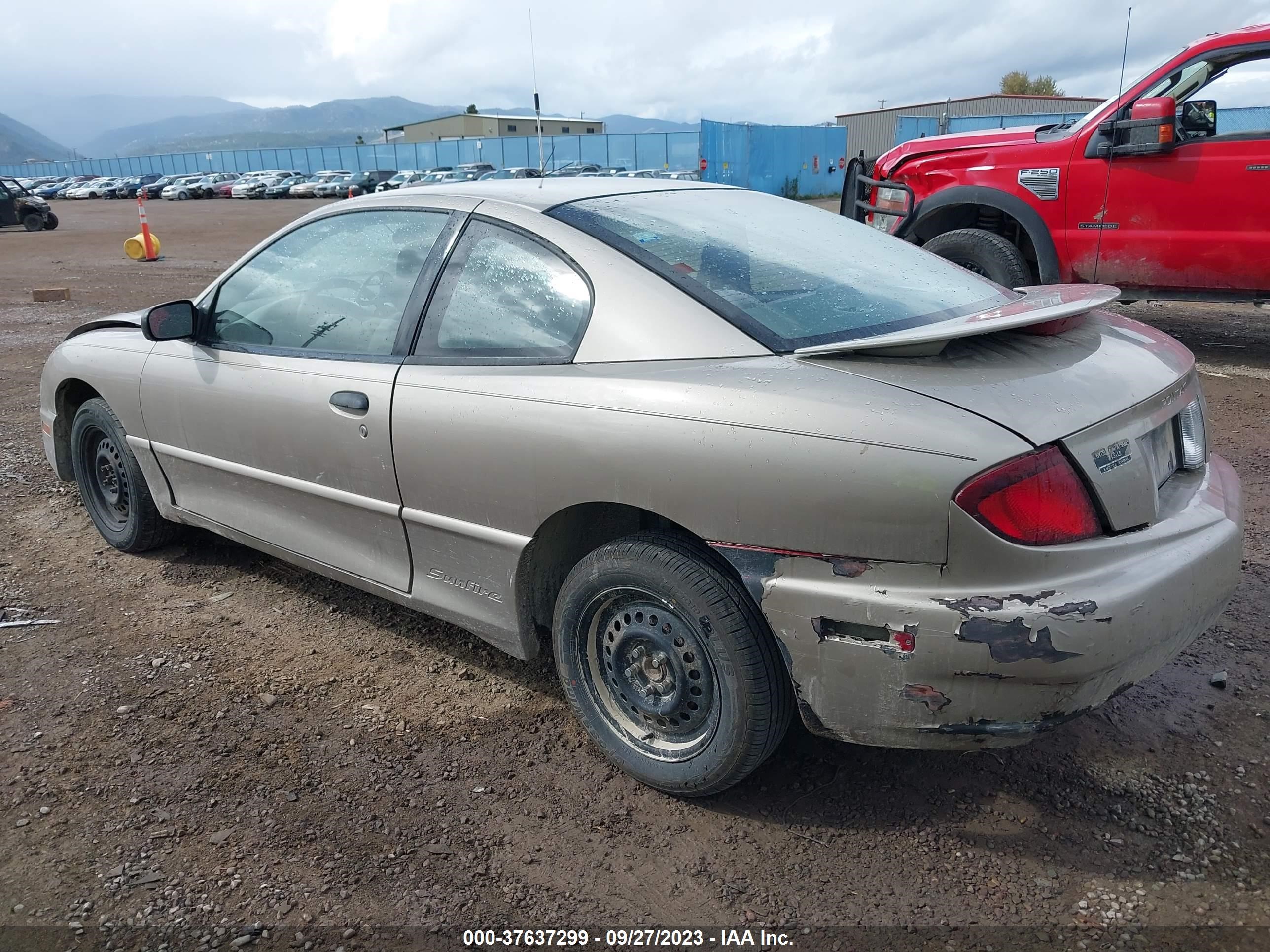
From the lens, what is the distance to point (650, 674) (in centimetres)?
246

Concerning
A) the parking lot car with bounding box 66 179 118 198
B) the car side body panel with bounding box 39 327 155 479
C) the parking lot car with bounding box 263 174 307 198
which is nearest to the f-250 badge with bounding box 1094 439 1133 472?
the car side body panel with bounding box 39 327 155 479

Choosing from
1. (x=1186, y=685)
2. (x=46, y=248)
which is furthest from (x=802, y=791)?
(x=46, y=248)

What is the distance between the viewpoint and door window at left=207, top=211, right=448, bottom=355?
9.73ft

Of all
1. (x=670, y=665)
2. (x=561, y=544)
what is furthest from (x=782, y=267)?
(x=670, y=665)

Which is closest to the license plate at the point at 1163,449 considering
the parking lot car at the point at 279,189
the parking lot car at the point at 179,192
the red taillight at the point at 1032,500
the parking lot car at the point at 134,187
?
the red taillight at the point at 1032,500

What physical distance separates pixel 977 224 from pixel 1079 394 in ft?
19.7

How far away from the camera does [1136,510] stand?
2105 mm

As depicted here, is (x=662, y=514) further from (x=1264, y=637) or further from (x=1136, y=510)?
(x=1264, y=637)

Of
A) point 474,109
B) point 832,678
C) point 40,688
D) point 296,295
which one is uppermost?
point 474,109

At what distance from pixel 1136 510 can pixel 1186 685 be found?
3.63 feet

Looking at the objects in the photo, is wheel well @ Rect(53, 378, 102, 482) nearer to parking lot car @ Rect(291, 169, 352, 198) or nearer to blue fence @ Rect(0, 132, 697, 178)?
blue fence @ Rect(0, 132, 697, 178)

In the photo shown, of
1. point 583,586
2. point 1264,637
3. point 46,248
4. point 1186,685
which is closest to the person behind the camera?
point 583,586

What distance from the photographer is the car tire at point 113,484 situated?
396 centimetres

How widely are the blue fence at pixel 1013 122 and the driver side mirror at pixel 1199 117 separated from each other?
0.22ft
